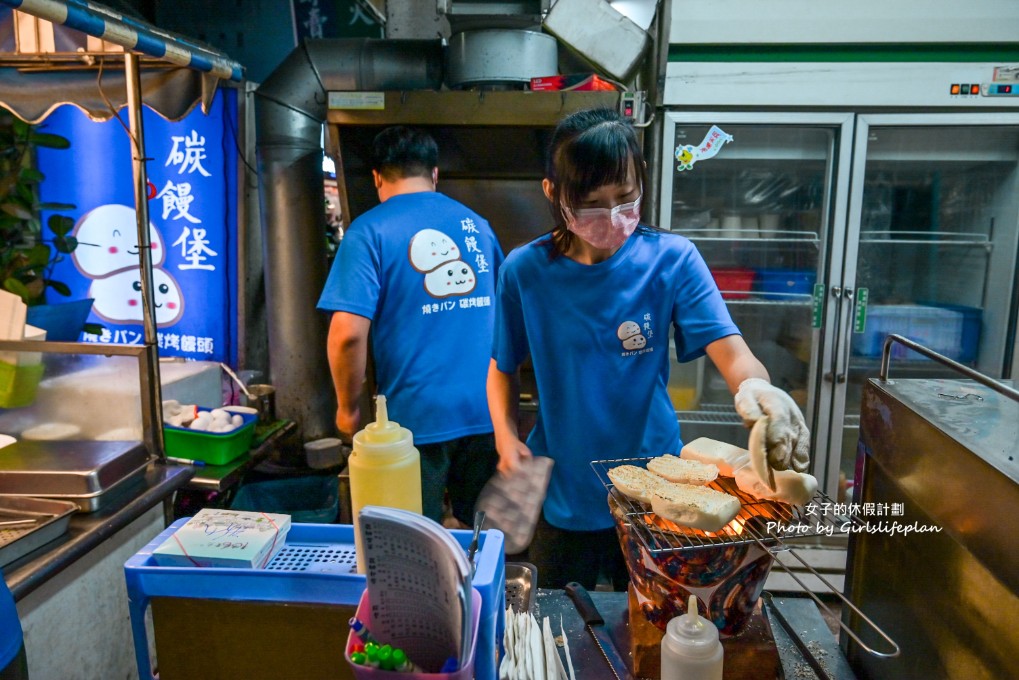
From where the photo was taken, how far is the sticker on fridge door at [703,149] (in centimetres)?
295

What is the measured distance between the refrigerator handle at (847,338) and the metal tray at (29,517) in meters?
3.06

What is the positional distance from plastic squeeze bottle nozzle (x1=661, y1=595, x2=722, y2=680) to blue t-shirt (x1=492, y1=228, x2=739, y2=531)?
2.82 ft

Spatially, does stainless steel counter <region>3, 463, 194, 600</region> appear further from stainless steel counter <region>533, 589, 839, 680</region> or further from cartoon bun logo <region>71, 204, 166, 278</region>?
cartoon bun logo <region>71, 204, 166, 278</region>

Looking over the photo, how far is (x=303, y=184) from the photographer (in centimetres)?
346

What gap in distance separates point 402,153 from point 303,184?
3.85 ft

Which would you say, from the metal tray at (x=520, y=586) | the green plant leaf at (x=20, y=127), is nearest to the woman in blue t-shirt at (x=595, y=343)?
the metal tray at (x=520, y=586)

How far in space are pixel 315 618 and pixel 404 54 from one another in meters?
2.80

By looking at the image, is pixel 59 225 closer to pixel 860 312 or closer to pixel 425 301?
pixel 425 301

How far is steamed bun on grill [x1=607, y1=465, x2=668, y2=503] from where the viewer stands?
3.70 feet

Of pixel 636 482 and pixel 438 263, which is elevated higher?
pixel 438 263

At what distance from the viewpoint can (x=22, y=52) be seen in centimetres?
205

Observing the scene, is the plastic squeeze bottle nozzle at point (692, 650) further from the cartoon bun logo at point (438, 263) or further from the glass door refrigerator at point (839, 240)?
the glass door refrigerator at point (839, 240)

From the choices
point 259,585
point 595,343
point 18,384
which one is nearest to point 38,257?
point 18,384

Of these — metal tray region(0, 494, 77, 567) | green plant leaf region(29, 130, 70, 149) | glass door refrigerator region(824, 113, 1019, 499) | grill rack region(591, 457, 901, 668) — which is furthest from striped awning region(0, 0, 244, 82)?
glass door refrigerator region(824, 113, 1019, 499)
